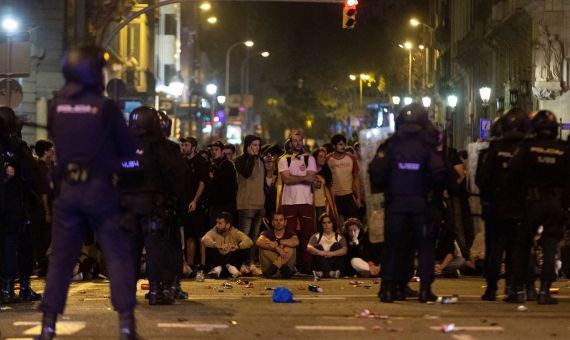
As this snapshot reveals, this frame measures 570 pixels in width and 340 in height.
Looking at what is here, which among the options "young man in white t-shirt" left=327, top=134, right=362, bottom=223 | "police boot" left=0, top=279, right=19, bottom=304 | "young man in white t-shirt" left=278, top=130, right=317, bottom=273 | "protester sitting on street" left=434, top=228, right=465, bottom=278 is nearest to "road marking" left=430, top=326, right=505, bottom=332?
"police boot" left=0, top=279, right=19, bottom=304

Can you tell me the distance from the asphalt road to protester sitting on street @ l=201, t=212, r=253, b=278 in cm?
354

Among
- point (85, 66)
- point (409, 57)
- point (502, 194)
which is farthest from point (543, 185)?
point (409, 57)

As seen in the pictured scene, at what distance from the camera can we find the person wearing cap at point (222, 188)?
58.1 ft

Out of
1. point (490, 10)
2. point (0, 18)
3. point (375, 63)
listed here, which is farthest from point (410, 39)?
point (0, 18)

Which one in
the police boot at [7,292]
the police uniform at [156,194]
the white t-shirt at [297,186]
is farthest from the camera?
the white t-shirt at [297,186]

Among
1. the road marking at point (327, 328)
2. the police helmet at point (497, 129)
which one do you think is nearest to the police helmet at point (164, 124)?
the road marking at point (327, 328)

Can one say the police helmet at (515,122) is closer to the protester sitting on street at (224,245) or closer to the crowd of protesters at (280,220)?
the crowd of protesters at (280,220)

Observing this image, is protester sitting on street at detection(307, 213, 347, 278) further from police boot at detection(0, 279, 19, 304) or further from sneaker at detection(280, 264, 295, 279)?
police boot at detection(0, 279, 19, 304)

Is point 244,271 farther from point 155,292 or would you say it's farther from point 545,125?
point 545,125

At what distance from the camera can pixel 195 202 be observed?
16.6m

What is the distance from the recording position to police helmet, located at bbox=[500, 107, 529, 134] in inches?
465

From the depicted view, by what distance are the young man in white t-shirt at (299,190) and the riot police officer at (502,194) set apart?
5.31 metres

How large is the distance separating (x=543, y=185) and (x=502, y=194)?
15.7 inches

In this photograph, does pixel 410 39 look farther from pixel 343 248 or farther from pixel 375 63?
pixel 343 248
